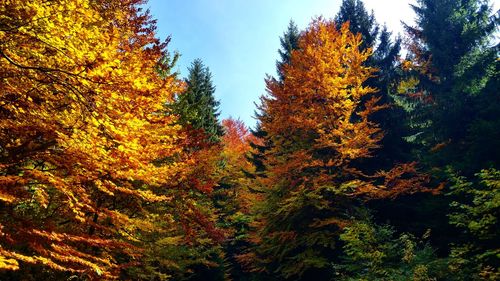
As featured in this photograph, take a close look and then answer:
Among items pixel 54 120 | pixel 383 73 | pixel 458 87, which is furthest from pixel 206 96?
pixel 54 120

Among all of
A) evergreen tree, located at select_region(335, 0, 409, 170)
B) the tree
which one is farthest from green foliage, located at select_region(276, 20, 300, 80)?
the tree

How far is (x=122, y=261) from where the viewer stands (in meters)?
11.5

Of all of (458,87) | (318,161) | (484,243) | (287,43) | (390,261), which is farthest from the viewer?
(287,43)

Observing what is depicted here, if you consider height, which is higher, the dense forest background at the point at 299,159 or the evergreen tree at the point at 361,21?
the evergreen tree at the point at 361,21

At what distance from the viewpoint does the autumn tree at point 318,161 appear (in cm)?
1424

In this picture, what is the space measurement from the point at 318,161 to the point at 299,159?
0.86 metres

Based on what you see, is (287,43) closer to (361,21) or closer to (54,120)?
(361,21)

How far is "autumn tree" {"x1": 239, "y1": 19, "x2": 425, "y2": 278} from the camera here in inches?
561

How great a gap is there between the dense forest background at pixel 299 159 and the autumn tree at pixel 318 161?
0.10 meters

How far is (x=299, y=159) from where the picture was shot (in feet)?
48.7

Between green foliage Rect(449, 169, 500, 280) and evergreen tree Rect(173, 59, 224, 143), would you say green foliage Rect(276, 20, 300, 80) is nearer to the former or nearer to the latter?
evergreen tree Rect(173, 59, 224, 143)

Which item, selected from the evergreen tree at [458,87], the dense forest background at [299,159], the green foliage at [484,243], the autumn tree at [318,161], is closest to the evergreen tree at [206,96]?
the dense forest background at [299,159]

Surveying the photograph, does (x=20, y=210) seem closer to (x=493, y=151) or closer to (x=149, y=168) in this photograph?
(x=149, y=168)

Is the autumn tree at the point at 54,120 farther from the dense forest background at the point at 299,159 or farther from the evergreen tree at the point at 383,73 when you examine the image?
the evergreen tree at the point at 383,73
